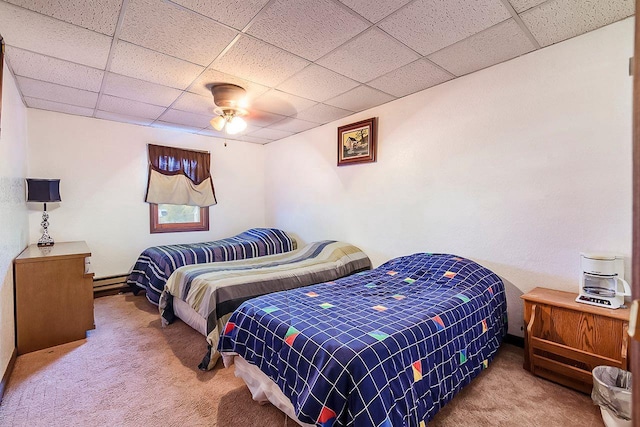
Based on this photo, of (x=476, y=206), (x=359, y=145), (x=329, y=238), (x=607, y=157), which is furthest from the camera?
(x=329, y=238)

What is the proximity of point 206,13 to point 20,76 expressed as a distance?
2156 mm

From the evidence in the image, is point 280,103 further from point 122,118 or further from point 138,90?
point 122,118

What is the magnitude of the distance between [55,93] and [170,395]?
3.20 meters

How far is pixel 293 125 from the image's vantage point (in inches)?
169

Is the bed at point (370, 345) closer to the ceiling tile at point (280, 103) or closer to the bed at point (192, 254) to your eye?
the bed at point (192, 254)

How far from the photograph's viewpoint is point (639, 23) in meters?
0.53

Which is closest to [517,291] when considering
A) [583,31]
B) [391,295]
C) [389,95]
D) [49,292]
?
[391,295]

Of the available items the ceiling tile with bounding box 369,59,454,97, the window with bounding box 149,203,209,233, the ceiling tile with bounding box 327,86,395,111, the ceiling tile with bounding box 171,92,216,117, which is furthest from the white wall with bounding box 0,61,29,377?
the ceiling tile with bounding box 369,59,454,97

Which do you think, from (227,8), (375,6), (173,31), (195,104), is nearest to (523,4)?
Result: (375,6)

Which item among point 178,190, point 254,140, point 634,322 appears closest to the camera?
point 634,322

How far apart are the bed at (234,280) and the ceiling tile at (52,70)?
77.7 inches

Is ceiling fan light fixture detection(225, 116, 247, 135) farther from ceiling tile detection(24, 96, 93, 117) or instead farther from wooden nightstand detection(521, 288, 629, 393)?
wooden nightstand detection(521, 288, 629, 393)

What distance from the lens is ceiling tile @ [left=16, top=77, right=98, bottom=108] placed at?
9.30ft

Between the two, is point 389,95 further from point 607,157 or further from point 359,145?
point 607,157
